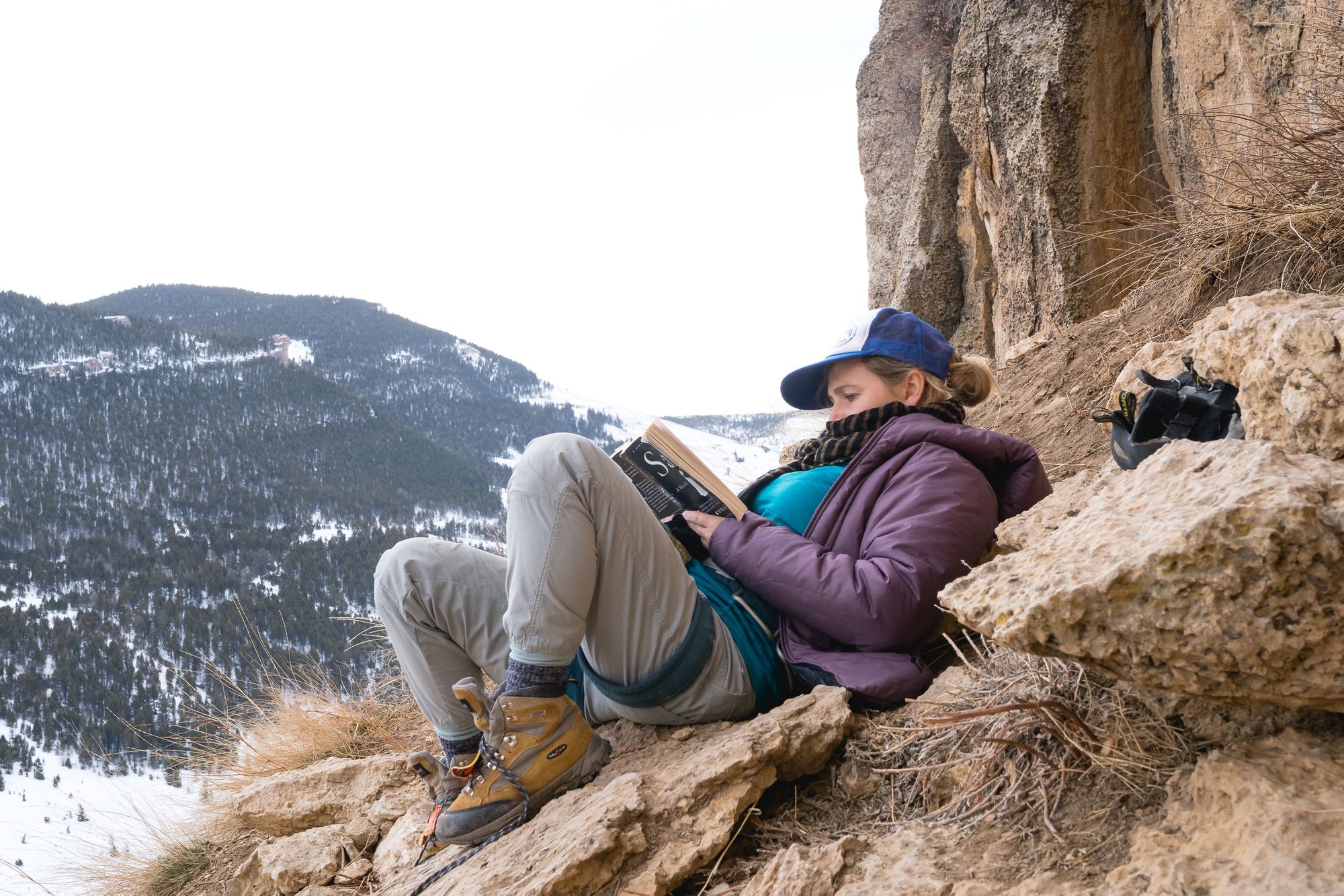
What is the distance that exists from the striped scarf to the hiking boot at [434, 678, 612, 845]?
95 cm

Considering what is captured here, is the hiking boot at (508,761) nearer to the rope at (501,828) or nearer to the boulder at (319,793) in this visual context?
the rope at (501,828)

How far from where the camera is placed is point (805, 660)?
2195 mm

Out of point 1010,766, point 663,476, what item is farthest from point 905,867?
point 663,476

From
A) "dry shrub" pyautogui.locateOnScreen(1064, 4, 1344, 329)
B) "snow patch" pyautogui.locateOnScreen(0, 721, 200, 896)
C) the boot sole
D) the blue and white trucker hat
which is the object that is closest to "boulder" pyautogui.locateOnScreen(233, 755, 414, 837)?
"snow patch" pyautogui.locateOnScreen(0, 721, 200, 896)

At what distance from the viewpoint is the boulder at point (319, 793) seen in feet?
10.8

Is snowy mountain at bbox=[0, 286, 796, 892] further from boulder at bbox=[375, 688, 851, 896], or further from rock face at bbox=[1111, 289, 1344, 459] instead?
rock face at bbox=[1111, 289, 1344, 459]

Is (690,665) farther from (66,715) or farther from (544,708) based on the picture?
(66,715)

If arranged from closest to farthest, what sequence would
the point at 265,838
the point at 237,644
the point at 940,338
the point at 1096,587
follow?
1. the point at 1096,587
2. the point at 940,338
3. the point at 265,838
4. the point at 237,644

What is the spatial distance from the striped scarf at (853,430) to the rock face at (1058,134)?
264 cm

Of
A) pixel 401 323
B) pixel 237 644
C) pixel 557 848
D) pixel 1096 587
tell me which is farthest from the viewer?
pixel 401 323

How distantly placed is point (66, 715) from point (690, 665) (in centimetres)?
3969

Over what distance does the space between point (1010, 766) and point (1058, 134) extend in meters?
5.20

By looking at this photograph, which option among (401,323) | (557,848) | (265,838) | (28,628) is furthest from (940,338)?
(401,323)

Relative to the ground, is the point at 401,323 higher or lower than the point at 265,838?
higher
